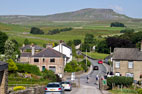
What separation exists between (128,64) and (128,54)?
218cm

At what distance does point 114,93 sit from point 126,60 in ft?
88.0

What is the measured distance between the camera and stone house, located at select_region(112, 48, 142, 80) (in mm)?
66438

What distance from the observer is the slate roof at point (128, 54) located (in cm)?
6711

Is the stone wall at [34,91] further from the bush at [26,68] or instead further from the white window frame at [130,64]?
the white window frame at [130,64]

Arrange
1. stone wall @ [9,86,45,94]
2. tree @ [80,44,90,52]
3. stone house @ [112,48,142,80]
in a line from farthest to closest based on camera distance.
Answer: tree @ [80,44,90,52] < stone house @ [112,48,142,80] < stone wall @ [9,86,45,94]

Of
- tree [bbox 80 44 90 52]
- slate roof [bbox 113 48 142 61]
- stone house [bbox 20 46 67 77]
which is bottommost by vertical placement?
tree [bbox 80 44 90 52]

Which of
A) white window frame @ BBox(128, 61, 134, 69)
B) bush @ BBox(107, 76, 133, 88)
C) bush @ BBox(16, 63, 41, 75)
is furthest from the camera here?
white window frame @ BBox(128, 61, 134, 69)

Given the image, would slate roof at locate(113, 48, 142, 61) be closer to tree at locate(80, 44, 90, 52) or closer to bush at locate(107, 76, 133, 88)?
bush at locate(107, 76, 133, 88)

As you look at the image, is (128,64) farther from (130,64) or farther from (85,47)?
(85,47)

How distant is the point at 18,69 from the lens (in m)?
62.3

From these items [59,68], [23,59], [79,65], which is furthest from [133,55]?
[23,59]

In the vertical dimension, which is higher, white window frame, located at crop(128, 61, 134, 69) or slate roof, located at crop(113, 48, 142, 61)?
slate roof, located at crop(113, 48, 142, 61)

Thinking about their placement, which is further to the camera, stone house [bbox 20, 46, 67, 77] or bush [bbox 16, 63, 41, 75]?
stone house [bbox 20, 46, 67, 77]

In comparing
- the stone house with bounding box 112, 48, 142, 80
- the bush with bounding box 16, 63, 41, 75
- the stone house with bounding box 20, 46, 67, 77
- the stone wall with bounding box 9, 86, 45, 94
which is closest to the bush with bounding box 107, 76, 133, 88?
the stone wall with bounding box 9, 86, 45, 94
